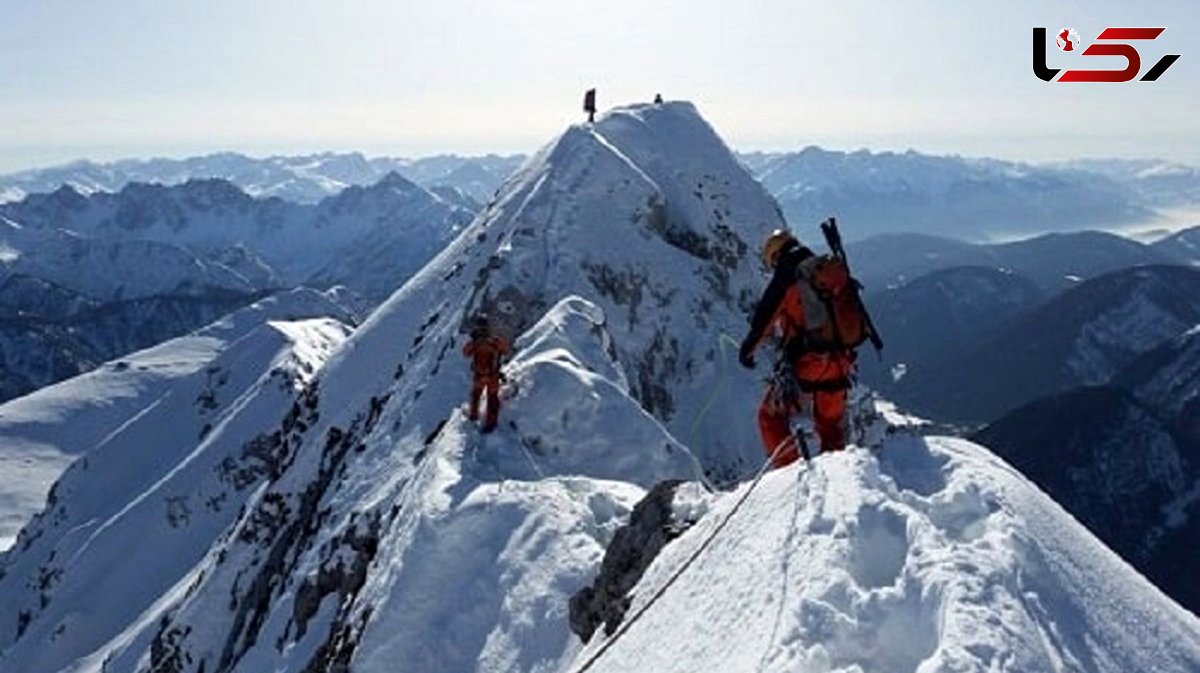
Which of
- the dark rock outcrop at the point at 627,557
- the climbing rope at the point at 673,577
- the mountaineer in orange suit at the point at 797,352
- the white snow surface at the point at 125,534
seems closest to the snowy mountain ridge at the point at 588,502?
the climbing rope at the point at 673,577

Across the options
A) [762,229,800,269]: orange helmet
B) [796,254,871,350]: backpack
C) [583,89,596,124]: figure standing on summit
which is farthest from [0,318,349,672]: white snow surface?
[796,254,871,350]: backpack

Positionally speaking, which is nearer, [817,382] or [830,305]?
[830,305]

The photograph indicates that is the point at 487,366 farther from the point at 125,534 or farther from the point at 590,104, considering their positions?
the point at 125,534

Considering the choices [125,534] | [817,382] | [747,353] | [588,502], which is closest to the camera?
[817,382]

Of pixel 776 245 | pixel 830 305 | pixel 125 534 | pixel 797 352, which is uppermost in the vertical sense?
pixel 776 245

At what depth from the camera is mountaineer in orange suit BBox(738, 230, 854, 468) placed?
54.9 feet

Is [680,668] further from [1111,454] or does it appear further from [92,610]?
[1111,454]

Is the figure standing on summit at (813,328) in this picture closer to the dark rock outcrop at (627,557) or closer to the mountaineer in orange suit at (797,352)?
the mountaineer in orange suit at (797,352)

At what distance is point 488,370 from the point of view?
98.5ft

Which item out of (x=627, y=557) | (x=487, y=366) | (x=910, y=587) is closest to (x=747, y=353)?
(x=627, y=557)

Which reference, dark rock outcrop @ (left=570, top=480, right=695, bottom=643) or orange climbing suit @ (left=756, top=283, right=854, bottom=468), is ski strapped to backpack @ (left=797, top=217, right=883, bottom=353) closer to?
orange climbing suit @ (left=756, top=283, right=854, bottom=468)

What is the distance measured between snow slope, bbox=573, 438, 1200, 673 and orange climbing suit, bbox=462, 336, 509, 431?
50.3 feet

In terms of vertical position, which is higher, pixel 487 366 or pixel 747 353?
pixel 747 353

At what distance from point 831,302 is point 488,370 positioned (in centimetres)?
1509
